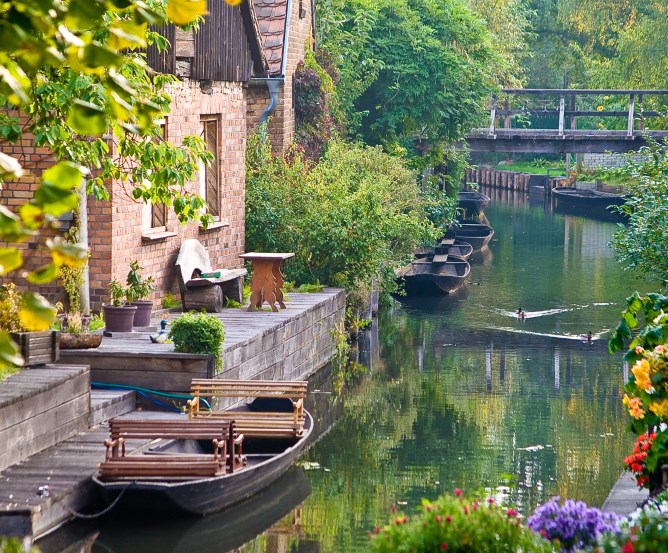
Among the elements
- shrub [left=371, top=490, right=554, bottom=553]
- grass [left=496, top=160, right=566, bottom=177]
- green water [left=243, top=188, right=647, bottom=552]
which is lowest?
green water [left=243, top=188, right=647, bottom=552]

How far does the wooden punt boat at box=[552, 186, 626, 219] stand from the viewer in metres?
50.8

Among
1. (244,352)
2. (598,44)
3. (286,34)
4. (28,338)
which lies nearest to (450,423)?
(244,352)

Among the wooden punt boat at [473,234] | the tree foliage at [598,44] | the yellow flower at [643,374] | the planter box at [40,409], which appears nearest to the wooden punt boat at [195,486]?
the planter box at [40,409]

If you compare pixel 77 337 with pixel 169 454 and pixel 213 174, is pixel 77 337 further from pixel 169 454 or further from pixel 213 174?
pixel 213 174

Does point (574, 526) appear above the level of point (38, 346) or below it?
above

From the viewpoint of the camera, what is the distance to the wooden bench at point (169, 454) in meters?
10.5

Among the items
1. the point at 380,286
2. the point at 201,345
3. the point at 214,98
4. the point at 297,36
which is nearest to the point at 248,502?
the point at 201,345

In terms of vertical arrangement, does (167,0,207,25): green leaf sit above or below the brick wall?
above

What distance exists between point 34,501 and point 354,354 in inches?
429

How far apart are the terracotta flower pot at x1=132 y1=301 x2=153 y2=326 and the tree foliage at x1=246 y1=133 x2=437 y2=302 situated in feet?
15.5

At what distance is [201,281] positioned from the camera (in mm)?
17078

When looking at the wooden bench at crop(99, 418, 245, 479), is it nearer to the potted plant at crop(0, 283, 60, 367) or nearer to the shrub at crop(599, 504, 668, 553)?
the potted plant at crop(0, 283, 60, 367)

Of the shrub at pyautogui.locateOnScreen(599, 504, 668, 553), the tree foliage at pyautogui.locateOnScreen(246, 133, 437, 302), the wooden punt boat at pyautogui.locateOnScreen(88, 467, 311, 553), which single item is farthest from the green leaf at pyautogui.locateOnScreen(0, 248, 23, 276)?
the tree foliage at pyautogui.locateOnScreen(246, 133, 437, 302)

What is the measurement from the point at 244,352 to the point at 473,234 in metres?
22.5
